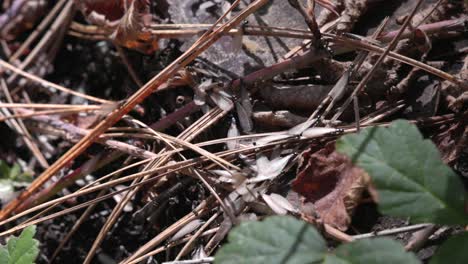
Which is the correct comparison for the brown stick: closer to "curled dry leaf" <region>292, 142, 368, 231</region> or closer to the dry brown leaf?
"curled dry leaf" <region>292, 142, 368, 231</region>

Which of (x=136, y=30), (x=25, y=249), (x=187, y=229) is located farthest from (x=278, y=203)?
(x=136, y=30)

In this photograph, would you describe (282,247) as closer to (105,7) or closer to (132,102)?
(132,102)

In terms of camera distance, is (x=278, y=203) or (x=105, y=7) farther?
(x=105, y=7)

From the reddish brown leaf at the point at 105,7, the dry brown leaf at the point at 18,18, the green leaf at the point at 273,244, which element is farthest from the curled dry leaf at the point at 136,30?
the green leaf at the point at 273,244

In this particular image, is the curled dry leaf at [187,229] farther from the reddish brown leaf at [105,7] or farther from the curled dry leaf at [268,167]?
the reddish brown leaf at [105,7]

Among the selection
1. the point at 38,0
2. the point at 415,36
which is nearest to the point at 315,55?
the point at 415,36
